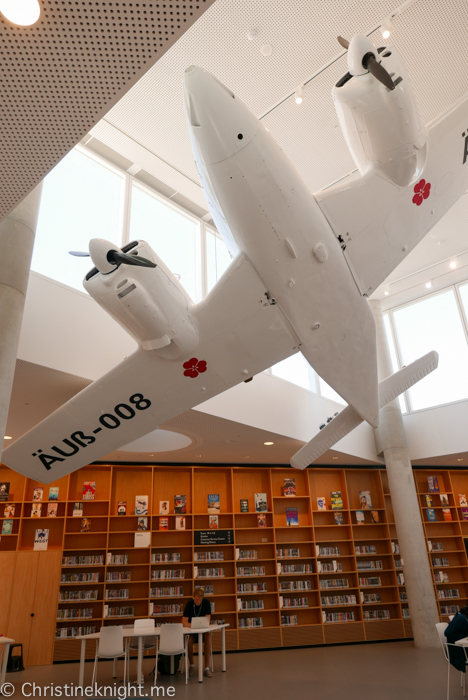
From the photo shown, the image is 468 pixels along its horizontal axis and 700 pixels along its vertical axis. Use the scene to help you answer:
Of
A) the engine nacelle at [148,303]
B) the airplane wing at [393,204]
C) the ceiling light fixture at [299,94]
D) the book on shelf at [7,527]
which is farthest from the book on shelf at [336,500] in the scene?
the ceiling light fixture at [299,94]

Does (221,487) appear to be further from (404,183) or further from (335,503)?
(404,183)

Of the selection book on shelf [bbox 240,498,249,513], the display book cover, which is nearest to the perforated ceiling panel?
book on shelf [bbox 240,498,249,513]

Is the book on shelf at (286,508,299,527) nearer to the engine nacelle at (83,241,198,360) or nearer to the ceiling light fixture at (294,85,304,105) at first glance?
the engine nacelle at (83,241,198,360)

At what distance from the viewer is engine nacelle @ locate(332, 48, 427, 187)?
11.3 ft

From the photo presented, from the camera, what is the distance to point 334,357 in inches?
172

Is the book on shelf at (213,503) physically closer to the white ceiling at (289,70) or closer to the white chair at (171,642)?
the white chair at (171,642)

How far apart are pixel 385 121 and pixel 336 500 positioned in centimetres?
866

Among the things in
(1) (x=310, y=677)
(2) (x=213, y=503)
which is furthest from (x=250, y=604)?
(1) (x=310, y=677)

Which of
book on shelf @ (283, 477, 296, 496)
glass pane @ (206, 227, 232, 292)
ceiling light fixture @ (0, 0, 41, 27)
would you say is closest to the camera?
ceiling light fixture @ (0, 0, 41, 27)

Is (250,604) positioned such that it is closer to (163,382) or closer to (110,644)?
(110,644)

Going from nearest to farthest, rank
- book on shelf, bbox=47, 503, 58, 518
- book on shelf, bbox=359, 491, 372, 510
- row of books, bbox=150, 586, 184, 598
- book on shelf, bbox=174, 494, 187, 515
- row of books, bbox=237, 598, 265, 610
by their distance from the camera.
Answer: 1. book on shelf, bbox=47, 503, 58, 518
2. row of books, bbox=150, 586, 184, 598
3. row of books, bbox=237, 598, 265, 610
4. book on shelf, bbox=174, 494, 187, 515
5. book on shelf, bbox=359, 491, 372, 510

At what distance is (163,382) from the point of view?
4328 mm

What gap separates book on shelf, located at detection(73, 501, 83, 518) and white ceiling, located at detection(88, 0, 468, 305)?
6.25 metres

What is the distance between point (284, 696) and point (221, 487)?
477cm
